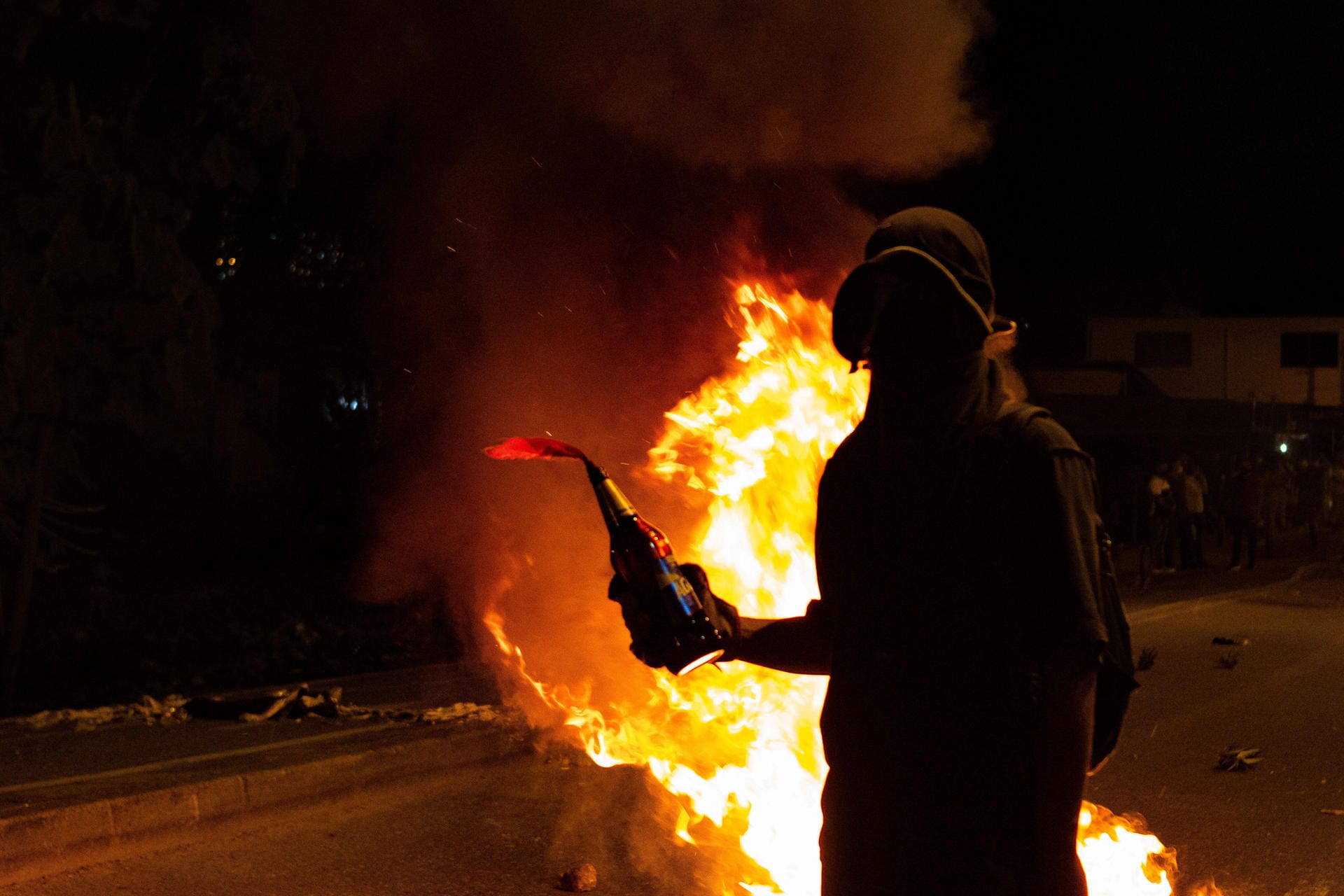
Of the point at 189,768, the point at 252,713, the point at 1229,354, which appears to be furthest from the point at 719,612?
the point at 1229,354

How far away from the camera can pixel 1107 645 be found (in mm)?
1676

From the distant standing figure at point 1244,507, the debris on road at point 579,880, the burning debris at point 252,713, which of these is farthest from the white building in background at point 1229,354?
the debris on road at point 579,880

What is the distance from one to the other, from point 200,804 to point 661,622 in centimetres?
422

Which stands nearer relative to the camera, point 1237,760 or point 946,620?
point 946,620

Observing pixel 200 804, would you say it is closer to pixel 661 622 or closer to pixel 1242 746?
pixel 661 622

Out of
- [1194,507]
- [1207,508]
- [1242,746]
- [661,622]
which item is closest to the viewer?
[661,622]

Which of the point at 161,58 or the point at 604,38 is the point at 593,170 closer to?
the point at 604,38

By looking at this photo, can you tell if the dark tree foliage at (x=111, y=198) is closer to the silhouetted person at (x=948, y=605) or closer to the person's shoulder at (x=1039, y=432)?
the silhouetted person at (x=948, y=605)

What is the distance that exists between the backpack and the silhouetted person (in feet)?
0.03

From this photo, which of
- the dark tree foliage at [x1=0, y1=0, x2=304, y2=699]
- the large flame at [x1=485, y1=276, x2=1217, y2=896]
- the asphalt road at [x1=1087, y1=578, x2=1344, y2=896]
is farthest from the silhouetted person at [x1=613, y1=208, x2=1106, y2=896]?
the dark tree foliage at [x1=0, y1=0, x2=304, y2=699]

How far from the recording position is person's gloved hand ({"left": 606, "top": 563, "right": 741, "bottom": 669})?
84.9 inches

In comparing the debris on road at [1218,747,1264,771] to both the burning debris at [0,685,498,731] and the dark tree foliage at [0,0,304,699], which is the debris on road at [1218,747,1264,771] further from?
the dark tree foliage at [0,0,304,699]

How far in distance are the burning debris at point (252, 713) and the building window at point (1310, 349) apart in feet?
165

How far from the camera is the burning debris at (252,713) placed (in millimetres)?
7320
